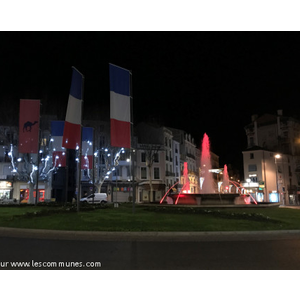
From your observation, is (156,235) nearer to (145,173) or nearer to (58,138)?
(58,138)

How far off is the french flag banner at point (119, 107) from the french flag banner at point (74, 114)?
3137mm

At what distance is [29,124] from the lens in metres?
24.3

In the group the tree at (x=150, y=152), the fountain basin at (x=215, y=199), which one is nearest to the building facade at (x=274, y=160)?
the tree at (x=150, y=152)

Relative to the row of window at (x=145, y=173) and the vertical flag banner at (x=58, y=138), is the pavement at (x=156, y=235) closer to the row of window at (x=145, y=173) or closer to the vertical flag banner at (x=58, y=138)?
the vertical flag banner at (x=58, y=138)

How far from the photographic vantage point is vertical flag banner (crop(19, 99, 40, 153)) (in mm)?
24125

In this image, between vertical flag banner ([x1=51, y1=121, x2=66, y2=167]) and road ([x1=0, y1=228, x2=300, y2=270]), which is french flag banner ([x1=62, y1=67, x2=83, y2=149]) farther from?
road ([x1=0, y1=228, x2=300, y2=270])

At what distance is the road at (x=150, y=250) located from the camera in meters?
7.17

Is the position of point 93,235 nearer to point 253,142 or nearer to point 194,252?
point 194,252

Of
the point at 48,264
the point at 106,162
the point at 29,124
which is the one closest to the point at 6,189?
the point at 106,162

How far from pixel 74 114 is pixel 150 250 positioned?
13698mm

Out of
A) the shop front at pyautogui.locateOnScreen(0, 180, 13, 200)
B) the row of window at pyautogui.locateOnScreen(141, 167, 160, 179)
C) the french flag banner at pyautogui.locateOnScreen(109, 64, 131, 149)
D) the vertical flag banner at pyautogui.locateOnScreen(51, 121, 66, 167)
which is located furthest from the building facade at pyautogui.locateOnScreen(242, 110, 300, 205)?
the french flag banner at pyautogui.locateOnScreen(109, 64, 131, 149)

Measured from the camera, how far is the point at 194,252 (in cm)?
870

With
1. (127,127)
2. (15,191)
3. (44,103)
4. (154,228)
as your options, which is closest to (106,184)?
(15,191)

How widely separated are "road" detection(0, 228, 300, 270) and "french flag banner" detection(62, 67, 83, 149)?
8.41m
